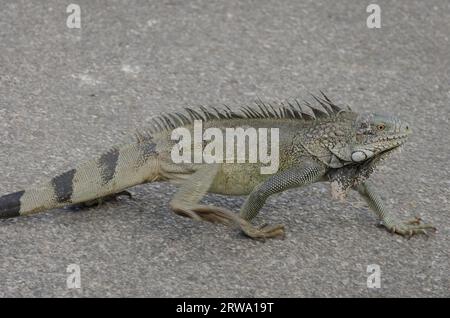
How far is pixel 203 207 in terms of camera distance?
546 cm

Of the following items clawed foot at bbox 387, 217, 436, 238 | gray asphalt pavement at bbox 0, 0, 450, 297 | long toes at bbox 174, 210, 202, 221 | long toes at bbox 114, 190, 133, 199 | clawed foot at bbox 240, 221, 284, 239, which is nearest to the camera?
gray asphalt pavement at bbox 0, 0, 450, 297

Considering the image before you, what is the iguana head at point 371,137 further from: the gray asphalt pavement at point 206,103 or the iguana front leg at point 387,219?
the gray asphalt pavement at point 206,103

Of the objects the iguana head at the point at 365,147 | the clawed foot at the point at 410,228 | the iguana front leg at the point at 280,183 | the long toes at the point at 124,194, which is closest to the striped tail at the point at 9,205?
the long toes at the point at 124,194

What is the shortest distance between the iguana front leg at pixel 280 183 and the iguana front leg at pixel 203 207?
9 centimetres

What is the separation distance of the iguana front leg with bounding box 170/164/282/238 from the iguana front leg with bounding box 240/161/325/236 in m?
0.09

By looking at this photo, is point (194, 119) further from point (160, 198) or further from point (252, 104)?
point (252, 104)

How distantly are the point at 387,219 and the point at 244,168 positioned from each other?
1.02 meters

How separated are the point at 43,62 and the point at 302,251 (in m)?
3.61

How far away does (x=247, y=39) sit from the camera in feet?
29.0

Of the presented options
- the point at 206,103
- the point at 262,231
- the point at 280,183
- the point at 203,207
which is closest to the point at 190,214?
the point at 203,207

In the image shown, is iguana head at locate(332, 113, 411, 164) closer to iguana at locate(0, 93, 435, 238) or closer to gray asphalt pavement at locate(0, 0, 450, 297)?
iguana at locate(0, 93, 435, 238)

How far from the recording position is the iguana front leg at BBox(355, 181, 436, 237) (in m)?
5.82

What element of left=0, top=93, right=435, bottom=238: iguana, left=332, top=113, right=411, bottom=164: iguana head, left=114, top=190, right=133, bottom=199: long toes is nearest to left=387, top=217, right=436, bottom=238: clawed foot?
left=0, top=93, right=435, bottom=238: iguana

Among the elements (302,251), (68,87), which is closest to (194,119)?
(302,251)
